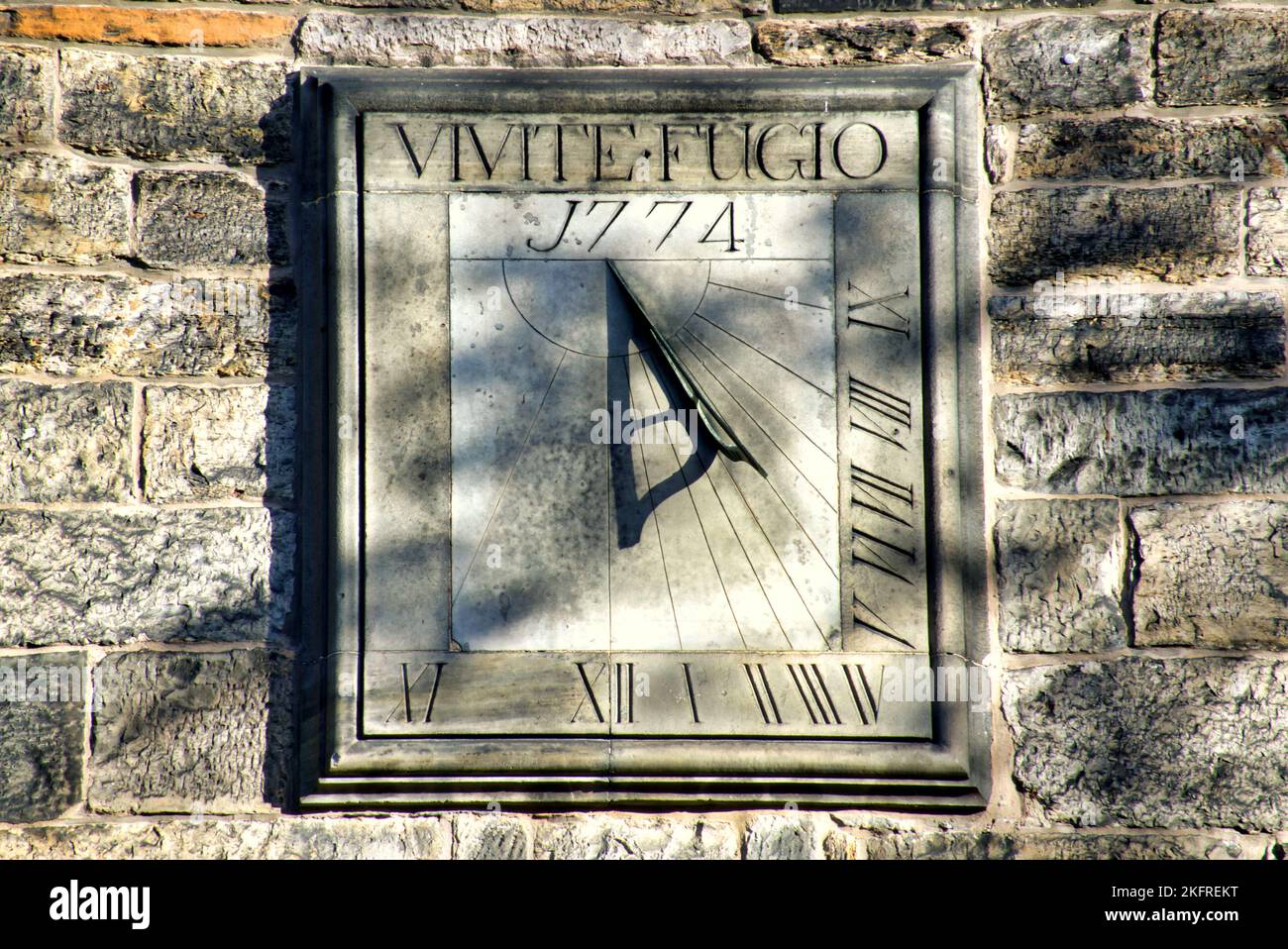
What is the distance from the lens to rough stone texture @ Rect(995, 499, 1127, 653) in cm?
209

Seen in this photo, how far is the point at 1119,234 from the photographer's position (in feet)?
7.07

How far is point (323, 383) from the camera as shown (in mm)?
2117

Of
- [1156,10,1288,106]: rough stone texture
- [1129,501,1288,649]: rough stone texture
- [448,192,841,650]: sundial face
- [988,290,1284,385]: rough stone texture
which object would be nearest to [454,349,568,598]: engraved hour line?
[448,192,841,650]: sundial face

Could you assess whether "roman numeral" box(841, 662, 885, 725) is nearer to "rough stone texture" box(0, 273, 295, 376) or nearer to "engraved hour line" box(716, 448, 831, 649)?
"engraved hour line" box(716, 448, 831, 649)

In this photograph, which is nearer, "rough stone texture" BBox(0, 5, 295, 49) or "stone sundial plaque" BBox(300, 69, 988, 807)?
"stone sundial plaque" BBox(300, 69, 988, 807)

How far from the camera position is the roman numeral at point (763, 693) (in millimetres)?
2051

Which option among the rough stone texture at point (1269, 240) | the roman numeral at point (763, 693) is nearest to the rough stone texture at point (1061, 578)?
the roman numeral at point (763, 693)

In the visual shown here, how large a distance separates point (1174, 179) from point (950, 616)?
1086 millimetres

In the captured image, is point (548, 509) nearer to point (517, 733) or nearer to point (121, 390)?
point (517, 733)

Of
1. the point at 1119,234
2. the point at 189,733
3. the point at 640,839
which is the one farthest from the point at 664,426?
the point at 189,733

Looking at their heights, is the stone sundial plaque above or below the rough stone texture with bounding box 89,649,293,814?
above

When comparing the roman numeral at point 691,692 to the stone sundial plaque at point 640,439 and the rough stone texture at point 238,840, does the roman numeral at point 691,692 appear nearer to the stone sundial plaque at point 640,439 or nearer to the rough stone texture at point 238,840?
the stone sundial plaque at point 640,439

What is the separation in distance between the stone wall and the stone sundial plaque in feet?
0.31

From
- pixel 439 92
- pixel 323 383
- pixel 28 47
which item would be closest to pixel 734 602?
pixel 323 383
